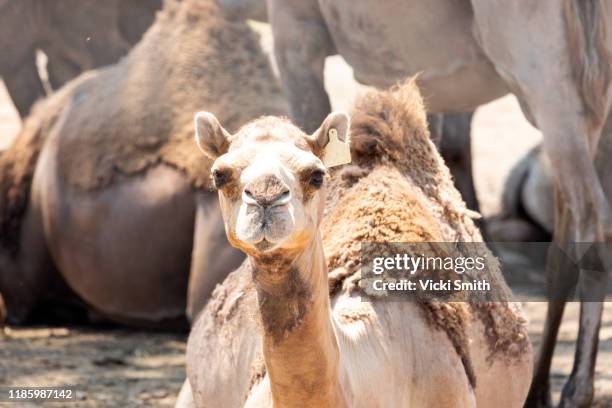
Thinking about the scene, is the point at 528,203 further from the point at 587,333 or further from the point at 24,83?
the point at 24,83

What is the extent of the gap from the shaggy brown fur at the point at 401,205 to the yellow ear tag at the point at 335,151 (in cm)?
59

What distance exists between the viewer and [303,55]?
5949 mm

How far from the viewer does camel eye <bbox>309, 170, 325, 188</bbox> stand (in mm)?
2873

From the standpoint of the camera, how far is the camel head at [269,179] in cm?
270

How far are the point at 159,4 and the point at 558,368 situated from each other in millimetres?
4355

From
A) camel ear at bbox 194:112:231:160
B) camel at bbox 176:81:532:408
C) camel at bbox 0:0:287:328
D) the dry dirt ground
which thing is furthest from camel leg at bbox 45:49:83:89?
camel ear at bbox 194:112:231:160

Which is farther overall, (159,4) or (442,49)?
(159,4)

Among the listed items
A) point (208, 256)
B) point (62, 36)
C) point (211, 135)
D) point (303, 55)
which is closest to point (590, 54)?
point (303, 55)

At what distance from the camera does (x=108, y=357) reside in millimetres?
5988

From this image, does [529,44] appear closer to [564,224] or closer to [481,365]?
[564,224]

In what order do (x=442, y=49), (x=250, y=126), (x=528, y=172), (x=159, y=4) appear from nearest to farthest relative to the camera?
1. (x=250, y=126)
2. (x=442, y=49)
3. (x=528, y=172)
4. (x=159, y=4)

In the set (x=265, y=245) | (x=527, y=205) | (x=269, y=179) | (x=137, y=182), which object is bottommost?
(x=527, y=205)

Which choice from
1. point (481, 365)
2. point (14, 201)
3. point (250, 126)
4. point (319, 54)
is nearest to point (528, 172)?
point (319, 54)

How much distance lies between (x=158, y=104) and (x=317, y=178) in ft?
11.5
